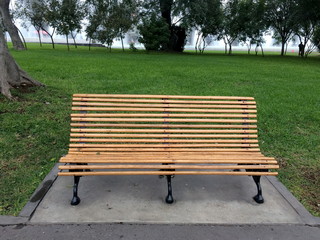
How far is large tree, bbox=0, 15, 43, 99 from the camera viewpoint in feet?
20.2

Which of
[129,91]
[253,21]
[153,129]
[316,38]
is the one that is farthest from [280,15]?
[153,129]

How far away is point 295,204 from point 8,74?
21.6 feet

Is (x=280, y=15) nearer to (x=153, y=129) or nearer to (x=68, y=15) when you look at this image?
(x=68, y=15)

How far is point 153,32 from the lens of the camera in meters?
26.6

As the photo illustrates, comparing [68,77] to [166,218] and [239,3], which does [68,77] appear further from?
[239,3]

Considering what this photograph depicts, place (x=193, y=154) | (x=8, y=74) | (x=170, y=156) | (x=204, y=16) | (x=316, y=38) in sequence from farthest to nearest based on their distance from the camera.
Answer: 1. (x=316, y=38)
2. (x=204, y=16)
3. (x=8, y=74)
4. (x=193, y=154)
5. (x=170, y=156)

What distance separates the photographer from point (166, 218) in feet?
8.98

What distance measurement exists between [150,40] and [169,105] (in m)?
24.4

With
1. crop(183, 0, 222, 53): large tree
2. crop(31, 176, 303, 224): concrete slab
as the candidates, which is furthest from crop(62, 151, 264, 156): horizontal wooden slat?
crop(183, 0, 222, 53): large tree

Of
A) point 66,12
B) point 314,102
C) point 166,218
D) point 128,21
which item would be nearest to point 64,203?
point 166,218

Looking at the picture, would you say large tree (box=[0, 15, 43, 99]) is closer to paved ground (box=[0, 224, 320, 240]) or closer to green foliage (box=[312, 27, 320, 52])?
paved ground (box=[0, 224, 320, 240])

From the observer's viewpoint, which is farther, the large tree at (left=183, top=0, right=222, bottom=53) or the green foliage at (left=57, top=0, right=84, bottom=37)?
the green foliage at (left=57, top=0, right=84, bottom=37)

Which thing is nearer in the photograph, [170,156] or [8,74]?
[170,156]

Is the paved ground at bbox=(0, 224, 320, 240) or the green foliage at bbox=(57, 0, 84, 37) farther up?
the green foliage at bbox=(57, 0, 84, 37)
